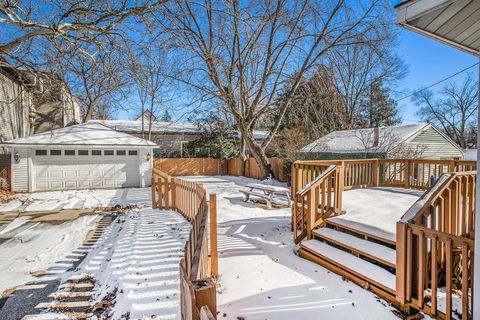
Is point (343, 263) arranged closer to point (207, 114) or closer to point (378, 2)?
point (378, 2)

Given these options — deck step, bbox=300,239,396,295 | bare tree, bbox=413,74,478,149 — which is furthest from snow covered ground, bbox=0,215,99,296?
bare tree, bbox=413,74,478,149

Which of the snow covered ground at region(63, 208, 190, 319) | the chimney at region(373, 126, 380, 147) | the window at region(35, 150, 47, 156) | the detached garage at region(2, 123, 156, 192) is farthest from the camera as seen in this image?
the chimney at region(373, 126, 380, 147)

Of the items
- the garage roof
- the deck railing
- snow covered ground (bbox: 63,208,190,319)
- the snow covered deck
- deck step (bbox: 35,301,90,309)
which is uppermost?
the garage roof

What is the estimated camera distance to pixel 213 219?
3.50 m

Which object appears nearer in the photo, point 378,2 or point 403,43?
point 378,2

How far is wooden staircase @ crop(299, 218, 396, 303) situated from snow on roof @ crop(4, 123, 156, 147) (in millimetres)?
10780

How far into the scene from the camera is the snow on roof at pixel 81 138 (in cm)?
1155

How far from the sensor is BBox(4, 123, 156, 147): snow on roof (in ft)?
37.9

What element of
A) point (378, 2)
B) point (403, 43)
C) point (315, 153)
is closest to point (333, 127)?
point (315, 153)

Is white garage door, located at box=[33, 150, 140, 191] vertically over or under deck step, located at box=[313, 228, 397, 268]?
over

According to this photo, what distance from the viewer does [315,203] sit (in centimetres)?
452

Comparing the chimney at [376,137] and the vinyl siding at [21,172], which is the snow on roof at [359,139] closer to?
the chimney at [376,137]

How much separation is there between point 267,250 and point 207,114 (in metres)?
18.3

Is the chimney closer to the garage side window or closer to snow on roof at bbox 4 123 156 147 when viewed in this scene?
snow on roof at bbox 4 123 156 147
